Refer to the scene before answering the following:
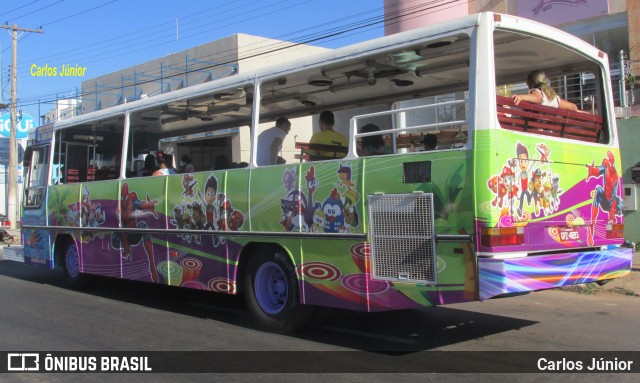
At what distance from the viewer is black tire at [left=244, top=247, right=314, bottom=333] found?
665 centimetres

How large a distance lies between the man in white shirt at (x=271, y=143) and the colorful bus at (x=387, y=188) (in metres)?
0.08

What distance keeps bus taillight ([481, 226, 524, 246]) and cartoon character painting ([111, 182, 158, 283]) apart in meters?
→ 5.15

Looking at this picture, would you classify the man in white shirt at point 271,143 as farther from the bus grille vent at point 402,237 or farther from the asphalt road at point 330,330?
the asphalt road at point 330,330

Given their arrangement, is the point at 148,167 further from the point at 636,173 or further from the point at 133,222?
the point at 636,173

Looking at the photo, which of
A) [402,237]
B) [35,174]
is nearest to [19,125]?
[35,174]

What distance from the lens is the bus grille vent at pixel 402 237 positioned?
209 inches

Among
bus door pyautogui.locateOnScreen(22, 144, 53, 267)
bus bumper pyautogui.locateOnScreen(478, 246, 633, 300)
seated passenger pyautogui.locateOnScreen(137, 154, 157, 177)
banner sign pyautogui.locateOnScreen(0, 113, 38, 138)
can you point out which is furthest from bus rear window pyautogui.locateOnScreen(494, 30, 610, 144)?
banner sign pyautogui.locateOnScreen(0, 113, 38, 138)

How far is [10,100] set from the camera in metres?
28.5

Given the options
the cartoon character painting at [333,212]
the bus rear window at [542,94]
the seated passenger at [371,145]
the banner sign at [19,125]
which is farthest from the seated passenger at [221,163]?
the banner sign at [19,125]

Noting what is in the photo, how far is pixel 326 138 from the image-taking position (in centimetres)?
723

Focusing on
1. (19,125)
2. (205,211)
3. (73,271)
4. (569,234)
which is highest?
(19,125)

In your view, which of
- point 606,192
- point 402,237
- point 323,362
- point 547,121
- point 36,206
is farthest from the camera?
point 36,206

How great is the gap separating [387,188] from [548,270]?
1.67m

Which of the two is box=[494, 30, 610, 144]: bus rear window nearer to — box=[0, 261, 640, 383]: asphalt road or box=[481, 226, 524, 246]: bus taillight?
box=[481, 226, 524, 246]: bus taillight
